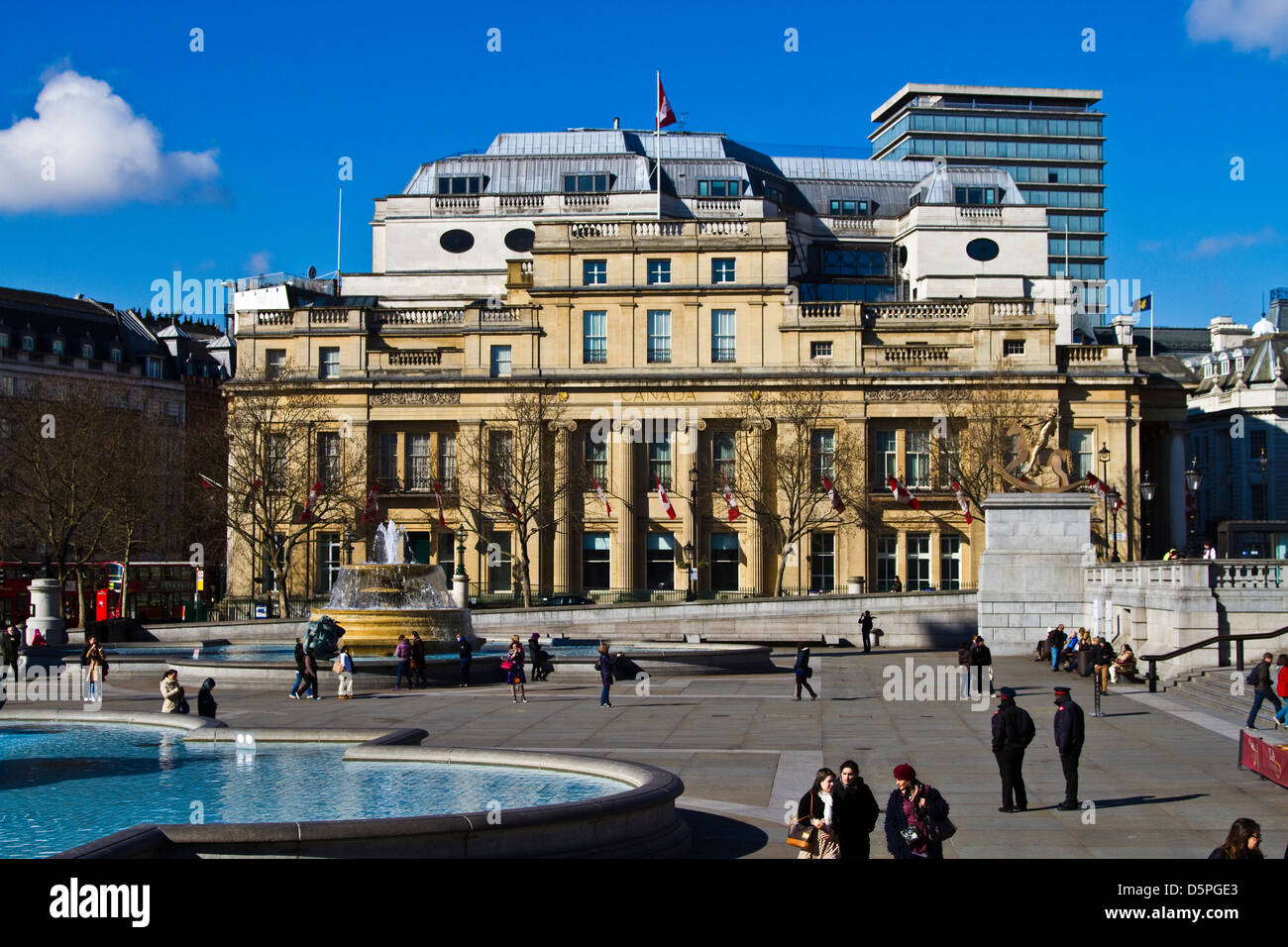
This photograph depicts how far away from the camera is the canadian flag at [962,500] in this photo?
201ft

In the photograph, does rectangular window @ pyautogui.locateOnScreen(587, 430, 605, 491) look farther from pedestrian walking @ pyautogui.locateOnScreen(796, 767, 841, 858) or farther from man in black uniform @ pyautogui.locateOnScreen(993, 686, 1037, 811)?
pedestrian walking @ pyautogui.locateOnScreen(796, 767, 841, 858)

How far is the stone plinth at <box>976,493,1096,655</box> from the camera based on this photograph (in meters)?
41.8

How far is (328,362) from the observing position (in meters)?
68.5

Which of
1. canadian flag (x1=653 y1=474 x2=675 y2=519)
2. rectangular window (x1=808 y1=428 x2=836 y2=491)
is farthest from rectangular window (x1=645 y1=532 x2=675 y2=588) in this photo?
rectangular window (x1=808 y1=428 x2=836 y2=491)

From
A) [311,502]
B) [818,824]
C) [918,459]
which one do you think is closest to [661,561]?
[918,459]

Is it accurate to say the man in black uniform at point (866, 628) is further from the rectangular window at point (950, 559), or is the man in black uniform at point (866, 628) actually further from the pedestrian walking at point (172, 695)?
the pedestrian walking at point (172, 695)

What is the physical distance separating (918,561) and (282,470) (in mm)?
30832

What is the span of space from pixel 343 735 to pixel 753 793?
6.29 m

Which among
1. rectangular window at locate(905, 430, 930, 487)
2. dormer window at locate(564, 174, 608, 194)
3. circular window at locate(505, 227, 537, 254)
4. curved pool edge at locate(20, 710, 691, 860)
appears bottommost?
curved pool edge at locate(20, 710, 691, 860)

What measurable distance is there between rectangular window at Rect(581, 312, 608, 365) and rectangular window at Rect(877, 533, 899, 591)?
1641 centimetres

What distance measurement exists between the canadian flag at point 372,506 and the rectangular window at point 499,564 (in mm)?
5796

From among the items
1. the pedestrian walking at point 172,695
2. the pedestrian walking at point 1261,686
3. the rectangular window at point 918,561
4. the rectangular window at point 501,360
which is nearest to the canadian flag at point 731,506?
the rectangular window at point 918,561
